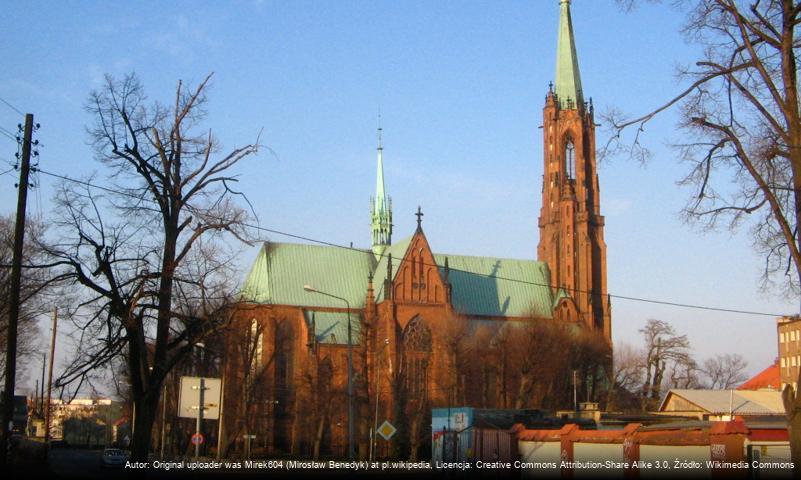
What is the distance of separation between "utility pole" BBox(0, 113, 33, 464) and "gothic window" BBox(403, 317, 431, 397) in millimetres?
50145

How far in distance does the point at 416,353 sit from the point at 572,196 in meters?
20.4

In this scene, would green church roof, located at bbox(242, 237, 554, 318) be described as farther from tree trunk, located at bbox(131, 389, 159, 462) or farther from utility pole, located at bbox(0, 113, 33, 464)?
tree trunk, located at bbox(131, 389, 159, 462)

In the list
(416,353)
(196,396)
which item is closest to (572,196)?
(416,353)

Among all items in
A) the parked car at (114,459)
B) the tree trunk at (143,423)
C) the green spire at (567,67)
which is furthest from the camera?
the green spire at (567,67)

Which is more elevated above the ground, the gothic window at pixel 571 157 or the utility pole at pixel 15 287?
the gothic window at pixel 571 157

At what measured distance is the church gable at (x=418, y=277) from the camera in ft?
249

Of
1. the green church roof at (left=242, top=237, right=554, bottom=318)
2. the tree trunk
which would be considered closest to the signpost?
the tree trunk

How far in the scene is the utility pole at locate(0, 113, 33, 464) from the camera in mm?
23516

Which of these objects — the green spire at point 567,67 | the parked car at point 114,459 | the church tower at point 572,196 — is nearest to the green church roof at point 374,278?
the church tower at point 572,196

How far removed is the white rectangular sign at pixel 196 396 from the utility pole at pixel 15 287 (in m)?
4.50

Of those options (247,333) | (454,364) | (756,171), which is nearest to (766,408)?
A: (454,364)

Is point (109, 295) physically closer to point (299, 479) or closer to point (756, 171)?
point (299, 479)

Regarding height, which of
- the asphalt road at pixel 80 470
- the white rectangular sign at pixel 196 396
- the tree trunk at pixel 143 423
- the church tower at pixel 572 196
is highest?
the church tower at pixel 572 196

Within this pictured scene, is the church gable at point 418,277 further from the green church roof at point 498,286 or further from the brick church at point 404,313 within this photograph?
the green church roof at point 498,286
